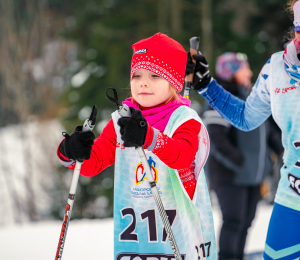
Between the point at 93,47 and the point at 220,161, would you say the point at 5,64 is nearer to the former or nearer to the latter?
the point at 93,47

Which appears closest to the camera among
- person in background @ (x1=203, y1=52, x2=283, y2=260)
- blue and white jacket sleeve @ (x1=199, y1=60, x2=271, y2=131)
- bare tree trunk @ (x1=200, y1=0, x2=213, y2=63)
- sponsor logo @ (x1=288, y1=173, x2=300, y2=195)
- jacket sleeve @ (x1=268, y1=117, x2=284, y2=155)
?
sponsor logo @ (x1=288, y1=173, x2=300, y2=195)

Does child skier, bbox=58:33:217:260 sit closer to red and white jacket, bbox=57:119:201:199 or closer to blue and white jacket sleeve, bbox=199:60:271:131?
red and white jacket, bbox=57:119:201:199

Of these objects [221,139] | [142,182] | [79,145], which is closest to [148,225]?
[142,182]

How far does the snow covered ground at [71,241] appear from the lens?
317cm

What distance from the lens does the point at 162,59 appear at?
4.88ft

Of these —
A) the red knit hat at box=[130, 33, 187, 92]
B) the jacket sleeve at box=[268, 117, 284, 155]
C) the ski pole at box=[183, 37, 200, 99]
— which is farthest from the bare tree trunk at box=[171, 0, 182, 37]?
the red knit hat at box=[130, 33, 187, 92]

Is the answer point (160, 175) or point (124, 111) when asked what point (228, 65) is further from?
point (124, 111)

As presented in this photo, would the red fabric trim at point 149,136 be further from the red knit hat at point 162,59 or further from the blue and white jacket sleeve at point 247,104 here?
the blue and white jacket sleeve at point 247,104

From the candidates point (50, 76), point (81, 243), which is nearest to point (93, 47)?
point (50, 76)

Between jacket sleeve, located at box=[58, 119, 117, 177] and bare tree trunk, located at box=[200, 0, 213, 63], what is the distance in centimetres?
510

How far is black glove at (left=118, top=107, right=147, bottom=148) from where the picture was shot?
122cm

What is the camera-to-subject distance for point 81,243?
3422 mm

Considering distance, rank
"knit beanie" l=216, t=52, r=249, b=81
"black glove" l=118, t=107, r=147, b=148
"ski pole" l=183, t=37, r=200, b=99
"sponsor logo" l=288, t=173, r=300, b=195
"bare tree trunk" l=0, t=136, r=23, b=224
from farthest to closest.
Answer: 1. "bare tree trunk" l=0, t=136, r=23, b=224
2. "knit beanie" l=216, t=52, r=249, b=81
3. "ski pole" l=183, t=37, r=200, b=99
4. "sponsor logo" l=288, t=173, r=300, b=195
5. "black glove" l=118, t=107, r=147, b=148

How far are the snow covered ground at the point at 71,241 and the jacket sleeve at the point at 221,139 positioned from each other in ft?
3.71
